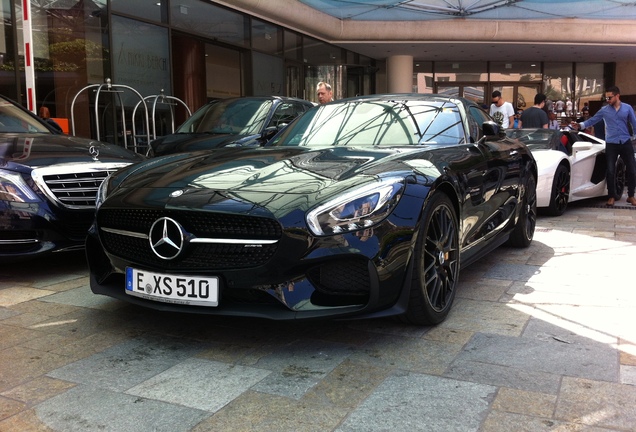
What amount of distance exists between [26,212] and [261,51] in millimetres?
11607

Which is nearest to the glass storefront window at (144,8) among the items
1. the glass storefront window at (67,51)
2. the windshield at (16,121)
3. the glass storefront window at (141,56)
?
the glass storefront window at (141,56)

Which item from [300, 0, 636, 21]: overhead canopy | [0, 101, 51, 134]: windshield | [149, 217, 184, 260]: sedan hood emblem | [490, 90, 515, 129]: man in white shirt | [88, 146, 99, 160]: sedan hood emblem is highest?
[300, 0, 636, 21]: overhead canopy

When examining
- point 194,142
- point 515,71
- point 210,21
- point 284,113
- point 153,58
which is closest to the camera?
point 194,142

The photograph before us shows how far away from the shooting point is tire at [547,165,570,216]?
7.75 m

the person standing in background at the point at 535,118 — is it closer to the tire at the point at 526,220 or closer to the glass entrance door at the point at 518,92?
the tire at the point at 526,220

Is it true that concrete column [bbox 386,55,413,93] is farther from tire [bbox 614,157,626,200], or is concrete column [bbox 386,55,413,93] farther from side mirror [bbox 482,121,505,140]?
side mirror [bbox 482,121,505,140]

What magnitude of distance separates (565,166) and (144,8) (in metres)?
8.05

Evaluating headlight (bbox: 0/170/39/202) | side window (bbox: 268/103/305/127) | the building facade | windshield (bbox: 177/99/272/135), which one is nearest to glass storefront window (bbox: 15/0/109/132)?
the building facade

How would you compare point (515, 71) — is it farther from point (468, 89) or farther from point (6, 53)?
point (6, 53)

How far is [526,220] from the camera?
18.3ft

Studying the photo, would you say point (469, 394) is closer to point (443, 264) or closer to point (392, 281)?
Result: point (392, 281)

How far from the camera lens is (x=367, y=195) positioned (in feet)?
9.54

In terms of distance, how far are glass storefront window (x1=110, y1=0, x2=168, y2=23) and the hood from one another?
436cm

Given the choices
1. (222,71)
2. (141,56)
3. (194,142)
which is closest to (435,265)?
(194,142)
